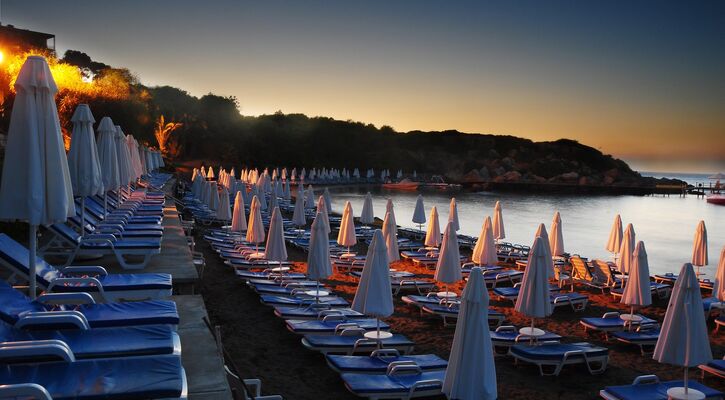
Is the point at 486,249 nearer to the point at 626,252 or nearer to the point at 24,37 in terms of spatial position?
the point at 626,252

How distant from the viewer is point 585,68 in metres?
49.4

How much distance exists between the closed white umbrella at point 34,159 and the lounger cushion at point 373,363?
3.49 metres

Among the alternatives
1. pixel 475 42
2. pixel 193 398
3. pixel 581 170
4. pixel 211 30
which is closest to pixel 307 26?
pixel 211 30

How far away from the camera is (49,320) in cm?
343

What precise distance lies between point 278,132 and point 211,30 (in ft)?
135

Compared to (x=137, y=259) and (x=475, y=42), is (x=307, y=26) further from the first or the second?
(x=137, y=259)

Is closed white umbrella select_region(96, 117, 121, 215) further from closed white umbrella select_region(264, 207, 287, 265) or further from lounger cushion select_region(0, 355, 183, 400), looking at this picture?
lounger cushion select_region(0, 355, 183, 400)

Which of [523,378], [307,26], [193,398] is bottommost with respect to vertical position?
[523,378]

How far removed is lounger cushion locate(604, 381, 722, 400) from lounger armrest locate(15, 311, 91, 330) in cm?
554

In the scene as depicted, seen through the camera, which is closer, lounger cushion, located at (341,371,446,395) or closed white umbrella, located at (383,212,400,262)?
lounger cushion, located at (341,371,446,395)

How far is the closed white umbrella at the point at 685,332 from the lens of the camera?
5816 millimetres

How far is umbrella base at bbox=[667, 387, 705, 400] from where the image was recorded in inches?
218

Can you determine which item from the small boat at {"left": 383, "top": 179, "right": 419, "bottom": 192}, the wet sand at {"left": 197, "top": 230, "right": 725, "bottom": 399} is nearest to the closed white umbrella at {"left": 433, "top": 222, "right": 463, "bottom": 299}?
the wet sand at {"left": 197, "top": 230, "right": 725, "bottom": 399}

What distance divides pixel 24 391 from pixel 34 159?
→ 88.2 inches
